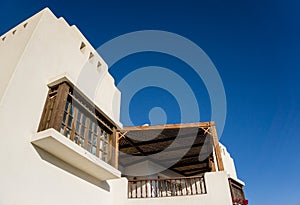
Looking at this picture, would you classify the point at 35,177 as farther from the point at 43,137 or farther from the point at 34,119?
the point at 34,119

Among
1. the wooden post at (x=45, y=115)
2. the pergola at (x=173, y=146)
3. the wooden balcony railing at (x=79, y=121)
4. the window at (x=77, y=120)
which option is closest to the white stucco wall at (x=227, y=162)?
the pergola at (x=173, y=146)

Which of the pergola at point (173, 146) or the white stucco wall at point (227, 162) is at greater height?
the white stucco wall at point (227, 162)

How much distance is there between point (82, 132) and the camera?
18.6ft

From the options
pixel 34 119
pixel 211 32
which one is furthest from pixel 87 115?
pixel 211 32

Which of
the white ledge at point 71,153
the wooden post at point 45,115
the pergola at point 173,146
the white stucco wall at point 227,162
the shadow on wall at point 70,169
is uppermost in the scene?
the white stucco wall at point 227,162

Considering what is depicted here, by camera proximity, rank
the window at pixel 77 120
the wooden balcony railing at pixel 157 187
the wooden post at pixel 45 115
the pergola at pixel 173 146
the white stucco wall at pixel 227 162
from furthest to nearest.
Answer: the white stucco wall at pixel 227 162, the pergola at pixel 173 146, the wooden balcony railing at pixel 157 187, the window at pixel 77 120, the wooden post at pixel 45 115

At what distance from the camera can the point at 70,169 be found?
5.20 metres

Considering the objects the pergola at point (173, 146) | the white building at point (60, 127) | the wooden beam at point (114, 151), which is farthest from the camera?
the pergola at point (173, 146)

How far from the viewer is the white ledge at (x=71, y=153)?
4.18m

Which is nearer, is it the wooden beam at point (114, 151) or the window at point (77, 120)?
the window at point (77, 120)

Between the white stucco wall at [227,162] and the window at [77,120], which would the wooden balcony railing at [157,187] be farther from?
the white stucco wall at [227,162]

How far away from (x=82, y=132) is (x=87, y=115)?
0.59 meters

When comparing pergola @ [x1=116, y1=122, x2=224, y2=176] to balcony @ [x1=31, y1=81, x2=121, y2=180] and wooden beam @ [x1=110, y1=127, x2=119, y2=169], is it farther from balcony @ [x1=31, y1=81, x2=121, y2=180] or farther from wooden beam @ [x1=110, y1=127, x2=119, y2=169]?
balcony @ [x1=31, y1=81, x2=121, y2=180]

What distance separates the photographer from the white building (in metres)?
3.95
